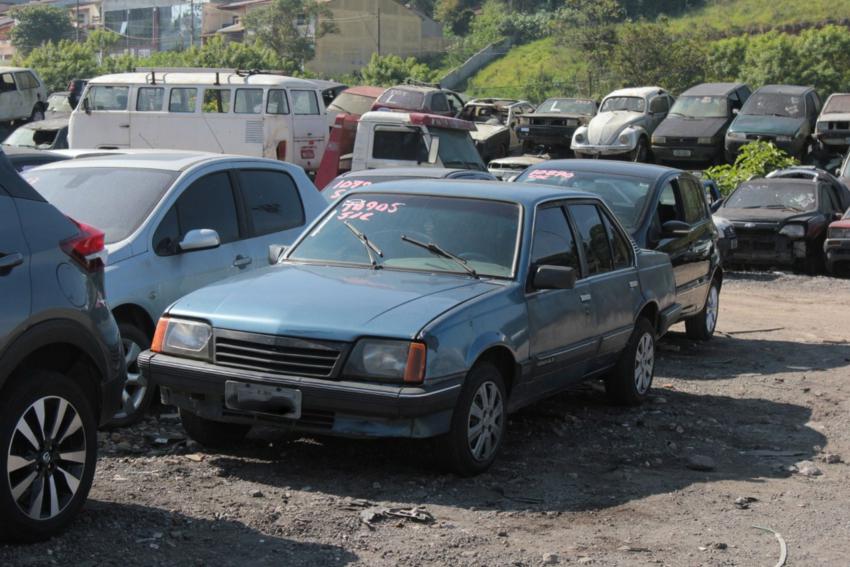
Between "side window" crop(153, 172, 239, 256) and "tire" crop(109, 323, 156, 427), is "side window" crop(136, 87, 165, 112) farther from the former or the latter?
"tire" crop(109, 323, 156, 427)

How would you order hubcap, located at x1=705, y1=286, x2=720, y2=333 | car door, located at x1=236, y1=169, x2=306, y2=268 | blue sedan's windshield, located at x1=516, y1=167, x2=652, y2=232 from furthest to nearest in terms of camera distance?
hubcap, located at x1=705, y1=286, x2=720, y2=333 < blue sedan's windshield, located at x1=516, y1=167, x2=652, y2=232 < car door, located at x1=236, y1=169, x2=306, y2=268

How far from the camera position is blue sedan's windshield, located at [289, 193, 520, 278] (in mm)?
7246

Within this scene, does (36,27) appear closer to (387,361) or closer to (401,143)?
(401,143)

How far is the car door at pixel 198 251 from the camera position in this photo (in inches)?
314

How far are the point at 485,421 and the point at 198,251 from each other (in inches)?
107

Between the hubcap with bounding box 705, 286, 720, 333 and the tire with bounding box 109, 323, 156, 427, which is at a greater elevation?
the tire with bounding box 109, 323, 156, 427

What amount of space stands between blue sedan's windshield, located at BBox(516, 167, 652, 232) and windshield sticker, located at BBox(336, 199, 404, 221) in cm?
377

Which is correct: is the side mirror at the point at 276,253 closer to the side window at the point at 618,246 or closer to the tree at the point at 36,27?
the side window at the point at 618,246

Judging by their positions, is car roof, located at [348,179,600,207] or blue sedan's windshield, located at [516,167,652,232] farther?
blue sedan's windshield, located at [516,167,652,232]

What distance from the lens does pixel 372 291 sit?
664 centimetres

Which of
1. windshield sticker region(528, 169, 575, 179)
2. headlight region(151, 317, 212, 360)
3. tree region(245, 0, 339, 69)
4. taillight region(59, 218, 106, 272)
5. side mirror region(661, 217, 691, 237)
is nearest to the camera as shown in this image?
taillight region(59, 218, 106, 272)

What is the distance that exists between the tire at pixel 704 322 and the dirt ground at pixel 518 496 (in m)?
2.89

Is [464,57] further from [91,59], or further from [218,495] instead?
[218,495]

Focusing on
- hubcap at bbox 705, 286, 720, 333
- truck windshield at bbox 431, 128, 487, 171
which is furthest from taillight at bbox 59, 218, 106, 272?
truck windshield at bbox 431, 128, 487, 171
